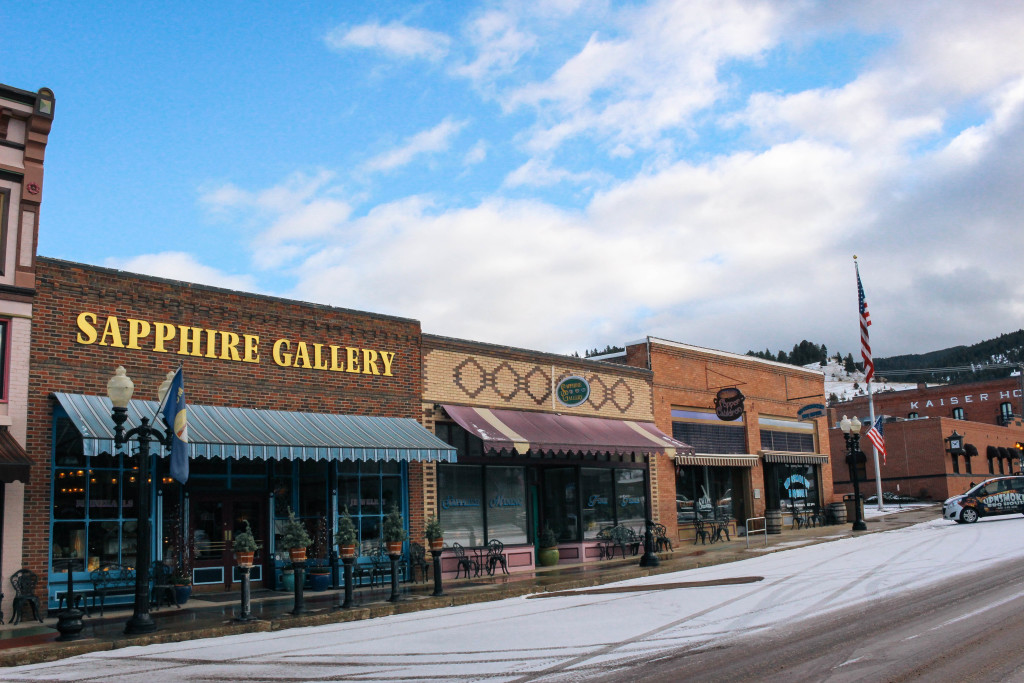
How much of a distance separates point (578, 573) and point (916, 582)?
25.7ft

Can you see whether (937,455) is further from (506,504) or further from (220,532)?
(220,532)

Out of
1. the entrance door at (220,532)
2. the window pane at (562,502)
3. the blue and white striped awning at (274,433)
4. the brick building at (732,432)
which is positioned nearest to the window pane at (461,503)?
the blue and white striped awning at (274,433)

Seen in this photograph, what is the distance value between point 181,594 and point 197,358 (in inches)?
181

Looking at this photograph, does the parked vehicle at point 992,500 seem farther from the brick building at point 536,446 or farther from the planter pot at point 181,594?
the planter pot at point 181,594

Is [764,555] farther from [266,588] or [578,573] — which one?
[266,588]

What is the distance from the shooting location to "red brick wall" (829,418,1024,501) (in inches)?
2149

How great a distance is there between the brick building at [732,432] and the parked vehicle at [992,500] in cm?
624

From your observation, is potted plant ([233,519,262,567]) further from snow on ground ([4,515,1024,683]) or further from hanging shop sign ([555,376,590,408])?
hanging shop sign ([555,376,590,408])

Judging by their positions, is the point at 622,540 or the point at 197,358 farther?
the point at 622,540

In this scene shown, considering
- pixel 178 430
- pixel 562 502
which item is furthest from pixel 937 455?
pixel 178 430

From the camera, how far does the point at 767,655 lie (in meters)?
9.88

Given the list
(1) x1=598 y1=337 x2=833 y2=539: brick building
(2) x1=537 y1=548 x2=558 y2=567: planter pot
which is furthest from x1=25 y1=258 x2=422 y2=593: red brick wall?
(1) x1=598 y1=337 x2=833 y2=539: brick building

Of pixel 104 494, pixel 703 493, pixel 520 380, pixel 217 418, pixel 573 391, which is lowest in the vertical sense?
pixel 703 493

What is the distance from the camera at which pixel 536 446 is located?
21.8 meters
